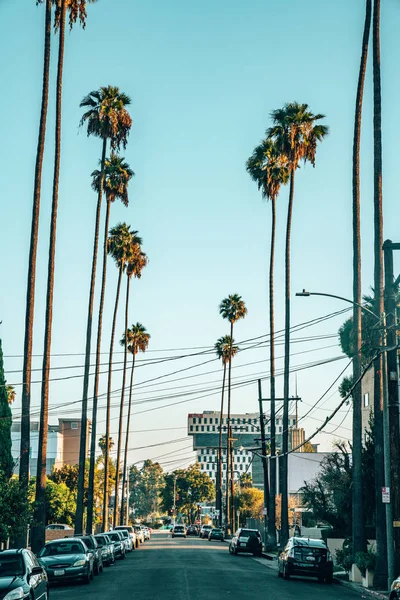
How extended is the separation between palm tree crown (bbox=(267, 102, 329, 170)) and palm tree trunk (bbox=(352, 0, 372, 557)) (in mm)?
15307

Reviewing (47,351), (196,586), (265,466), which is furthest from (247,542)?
(196,586)

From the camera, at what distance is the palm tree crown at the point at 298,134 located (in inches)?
1937

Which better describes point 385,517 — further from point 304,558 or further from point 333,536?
point 333,536

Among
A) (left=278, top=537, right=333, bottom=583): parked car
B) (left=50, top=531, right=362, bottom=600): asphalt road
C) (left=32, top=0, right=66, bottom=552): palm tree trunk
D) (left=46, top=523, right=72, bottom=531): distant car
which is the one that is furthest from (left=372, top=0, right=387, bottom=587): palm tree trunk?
(left=46, top=523, right=72, bottom=531): distant car

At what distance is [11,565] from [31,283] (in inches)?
650

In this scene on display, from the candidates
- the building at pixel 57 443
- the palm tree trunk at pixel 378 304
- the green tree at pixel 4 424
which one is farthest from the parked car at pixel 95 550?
the building at pixel 57 443

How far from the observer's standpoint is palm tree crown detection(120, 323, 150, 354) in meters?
86.1

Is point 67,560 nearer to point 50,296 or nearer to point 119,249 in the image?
point 50,296

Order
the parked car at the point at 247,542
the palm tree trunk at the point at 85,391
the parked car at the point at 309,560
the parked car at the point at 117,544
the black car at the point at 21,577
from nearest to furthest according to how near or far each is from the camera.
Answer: the black car at the point at 21,577 < the parked car at the point at 309,560 < the palm tree trunk at the point at 85,391 < the parked car at the point at 117,544 < the parked car at the point at 247,542

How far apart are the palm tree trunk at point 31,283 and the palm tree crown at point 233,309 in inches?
2153

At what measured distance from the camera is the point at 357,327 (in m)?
32.2

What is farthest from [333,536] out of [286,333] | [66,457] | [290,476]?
[66,457]

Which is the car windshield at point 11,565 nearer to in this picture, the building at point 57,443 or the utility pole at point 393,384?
the utility pole at point 393,384

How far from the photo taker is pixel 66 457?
4813 inches
